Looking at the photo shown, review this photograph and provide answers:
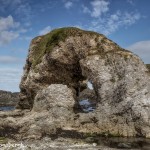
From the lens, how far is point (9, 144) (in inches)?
1567

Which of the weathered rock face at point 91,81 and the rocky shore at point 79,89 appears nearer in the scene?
the rocky shore at point 79,89

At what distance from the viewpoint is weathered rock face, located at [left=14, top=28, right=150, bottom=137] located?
156 ft

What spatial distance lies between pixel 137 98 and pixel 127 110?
203 cm

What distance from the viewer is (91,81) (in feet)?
176

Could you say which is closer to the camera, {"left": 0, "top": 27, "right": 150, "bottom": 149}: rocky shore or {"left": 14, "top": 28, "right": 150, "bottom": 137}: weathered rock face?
{"left": 0, "top": 27, "right": 150, "bottom": 149}: rocky shore

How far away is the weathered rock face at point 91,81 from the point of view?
47.4 metres

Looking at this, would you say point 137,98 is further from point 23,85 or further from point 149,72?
point 23,85

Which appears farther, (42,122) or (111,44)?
(111,44)

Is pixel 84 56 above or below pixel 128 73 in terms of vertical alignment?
above

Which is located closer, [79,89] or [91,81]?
[91,81]

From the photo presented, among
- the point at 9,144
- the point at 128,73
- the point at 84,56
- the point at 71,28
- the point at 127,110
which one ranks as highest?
the point at 71,28

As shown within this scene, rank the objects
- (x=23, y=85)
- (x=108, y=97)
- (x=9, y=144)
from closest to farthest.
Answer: (x=9, y=144), (x=108, y=97), (x=23, y=85)

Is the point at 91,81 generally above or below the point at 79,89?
below

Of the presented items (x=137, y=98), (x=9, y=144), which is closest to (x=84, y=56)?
(x=137, y=98)
